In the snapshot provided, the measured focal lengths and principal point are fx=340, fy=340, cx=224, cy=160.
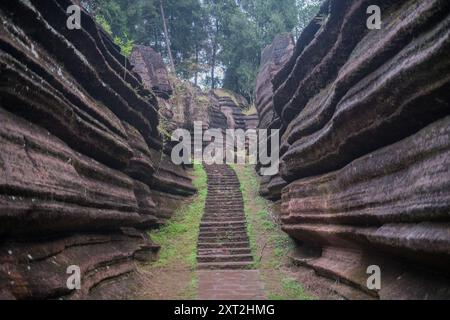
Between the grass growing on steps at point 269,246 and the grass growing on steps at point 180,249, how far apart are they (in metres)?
1.75

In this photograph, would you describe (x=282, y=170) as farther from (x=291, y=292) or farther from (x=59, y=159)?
Answer: (x=59, y=159)

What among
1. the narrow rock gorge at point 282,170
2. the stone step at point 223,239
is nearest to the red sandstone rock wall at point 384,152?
the narrow rock gorge at point 282,170

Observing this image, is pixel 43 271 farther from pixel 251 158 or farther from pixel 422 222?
pixel 251 158

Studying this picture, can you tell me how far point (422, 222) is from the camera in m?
3.80

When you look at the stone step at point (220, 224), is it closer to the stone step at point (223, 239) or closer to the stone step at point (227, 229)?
the stone step at point (227, 229)

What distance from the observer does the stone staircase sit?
976 cm

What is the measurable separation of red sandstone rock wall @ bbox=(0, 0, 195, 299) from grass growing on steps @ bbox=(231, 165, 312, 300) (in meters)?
3.13

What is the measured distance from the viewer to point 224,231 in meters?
11.7

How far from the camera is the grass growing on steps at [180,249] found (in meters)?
7.52

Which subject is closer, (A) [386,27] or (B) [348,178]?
(A) [386,27]

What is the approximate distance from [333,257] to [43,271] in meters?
5.31

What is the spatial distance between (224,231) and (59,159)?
7.41 m
